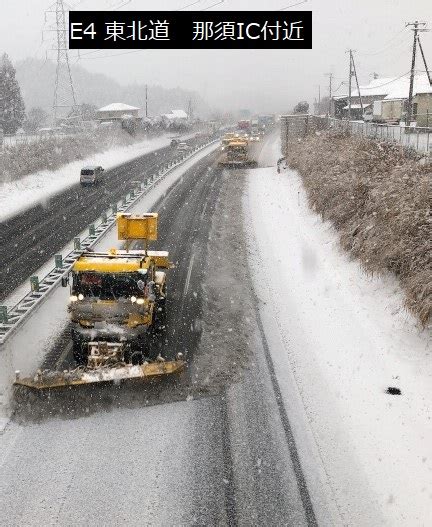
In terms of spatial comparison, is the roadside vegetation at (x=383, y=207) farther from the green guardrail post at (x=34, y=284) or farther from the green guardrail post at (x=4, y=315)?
the green guardrail post at (x=34, y=284)

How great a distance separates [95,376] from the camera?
9867 millimetres

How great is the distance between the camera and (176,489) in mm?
7992

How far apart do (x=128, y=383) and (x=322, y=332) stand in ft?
19.5

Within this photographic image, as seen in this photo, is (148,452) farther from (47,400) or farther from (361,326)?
(361,326)

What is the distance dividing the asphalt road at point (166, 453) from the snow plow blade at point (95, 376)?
1.52ft

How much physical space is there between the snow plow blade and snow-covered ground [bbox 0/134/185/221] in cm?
2055

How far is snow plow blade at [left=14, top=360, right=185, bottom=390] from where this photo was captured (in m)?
9.79

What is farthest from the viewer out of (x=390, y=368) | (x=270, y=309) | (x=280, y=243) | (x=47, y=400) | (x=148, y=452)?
(x=280, y=243)

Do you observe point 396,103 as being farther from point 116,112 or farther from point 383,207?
point 116,112

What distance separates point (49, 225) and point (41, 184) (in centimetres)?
1398

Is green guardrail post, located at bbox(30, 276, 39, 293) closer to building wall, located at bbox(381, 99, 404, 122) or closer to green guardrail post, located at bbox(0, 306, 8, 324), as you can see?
green guardrail post, located at bbox(0, 306, 8, 324)

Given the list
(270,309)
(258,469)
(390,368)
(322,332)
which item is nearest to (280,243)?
(270,309)

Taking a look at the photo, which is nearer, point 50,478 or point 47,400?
point 50,478

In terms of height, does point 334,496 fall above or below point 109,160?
below
